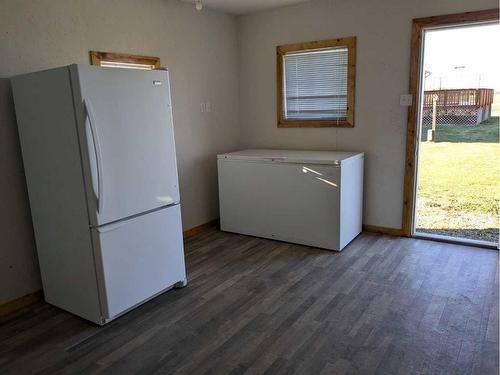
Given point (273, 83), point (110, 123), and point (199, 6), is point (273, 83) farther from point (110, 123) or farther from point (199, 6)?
point (110, 123)

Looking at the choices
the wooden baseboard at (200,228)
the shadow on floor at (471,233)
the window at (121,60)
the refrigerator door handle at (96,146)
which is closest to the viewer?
the refrigerator door handle at (96,146)

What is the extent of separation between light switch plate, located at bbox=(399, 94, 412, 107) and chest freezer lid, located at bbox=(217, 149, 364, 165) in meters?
0.62

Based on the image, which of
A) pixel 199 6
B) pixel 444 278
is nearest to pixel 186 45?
pixel 199 6

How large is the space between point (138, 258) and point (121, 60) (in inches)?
70.2

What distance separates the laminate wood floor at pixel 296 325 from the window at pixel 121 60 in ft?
6.25

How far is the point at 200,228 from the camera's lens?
14.3 feet

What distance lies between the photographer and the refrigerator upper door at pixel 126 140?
2.23 m

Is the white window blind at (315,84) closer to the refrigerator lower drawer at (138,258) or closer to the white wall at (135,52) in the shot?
Result: the white wall at (135,52)

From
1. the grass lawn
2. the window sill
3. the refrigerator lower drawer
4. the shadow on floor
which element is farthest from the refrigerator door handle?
the shadow on floor

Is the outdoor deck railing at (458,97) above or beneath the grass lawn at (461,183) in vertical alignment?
above

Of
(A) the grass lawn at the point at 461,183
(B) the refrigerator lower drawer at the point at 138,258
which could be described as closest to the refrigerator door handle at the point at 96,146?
(B) the refrigerator lower drawer at the point at 138,258

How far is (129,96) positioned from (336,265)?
218 centimetres

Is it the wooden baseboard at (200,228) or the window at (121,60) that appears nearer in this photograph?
the window at (121,60)

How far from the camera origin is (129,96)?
2.42 m
